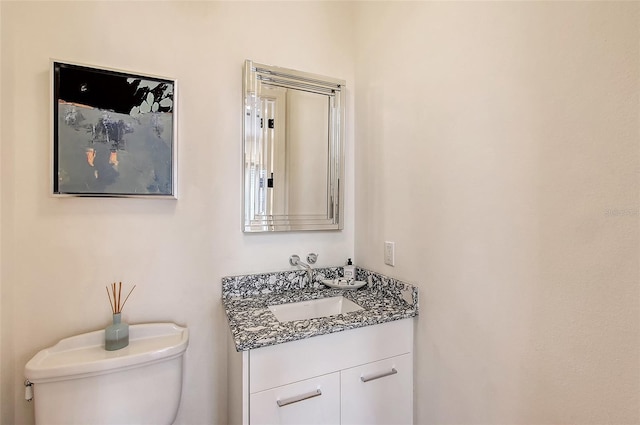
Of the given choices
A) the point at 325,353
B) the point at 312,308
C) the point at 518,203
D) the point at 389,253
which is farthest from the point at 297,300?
the point at 518,203

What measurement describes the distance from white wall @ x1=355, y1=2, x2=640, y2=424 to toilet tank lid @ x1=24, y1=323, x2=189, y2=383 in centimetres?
102

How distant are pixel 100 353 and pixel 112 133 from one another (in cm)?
86

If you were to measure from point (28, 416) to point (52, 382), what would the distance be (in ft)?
1.07

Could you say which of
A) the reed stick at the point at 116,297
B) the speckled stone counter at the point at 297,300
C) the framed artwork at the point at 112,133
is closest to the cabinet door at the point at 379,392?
the speckled stone counter at the point at 297,300

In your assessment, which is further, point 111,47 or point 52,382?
point 111,47

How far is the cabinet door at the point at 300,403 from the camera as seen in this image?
0.98m

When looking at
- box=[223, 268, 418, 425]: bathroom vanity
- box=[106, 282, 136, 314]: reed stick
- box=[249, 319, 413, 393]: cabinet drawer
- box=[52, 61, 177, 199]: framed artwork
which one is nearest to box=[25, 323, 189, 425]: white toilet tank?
box=[106, 282, 136, 314]: reed stick

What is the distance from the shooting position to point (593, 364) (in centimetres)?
68

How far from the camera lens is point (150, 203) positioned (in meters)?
1.25

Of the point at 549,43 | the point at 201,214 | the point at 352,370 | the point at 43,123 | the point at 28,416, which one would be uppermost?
the point at 549,43

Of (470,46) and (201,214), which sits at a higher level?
(470,46)

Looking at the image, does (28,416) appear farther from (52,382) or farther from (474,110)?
(474,110)

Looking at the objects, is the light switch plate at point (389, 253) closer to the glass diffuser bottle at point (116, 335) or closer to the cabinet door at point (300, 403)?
the cabinet door at point (300, 403)

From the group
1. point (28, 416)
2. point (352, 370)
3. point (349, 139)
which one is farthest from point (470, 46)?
point (28, 416)
